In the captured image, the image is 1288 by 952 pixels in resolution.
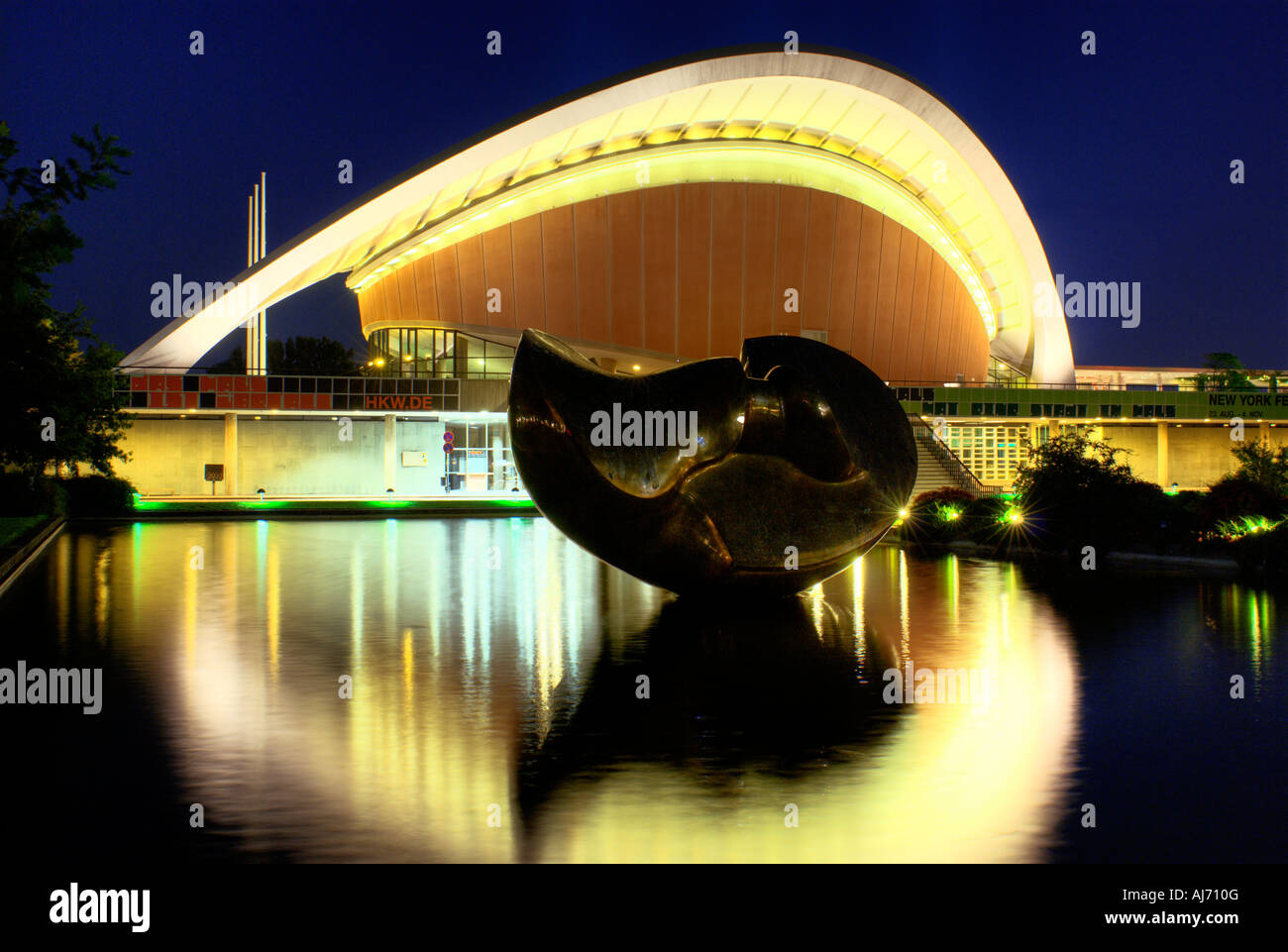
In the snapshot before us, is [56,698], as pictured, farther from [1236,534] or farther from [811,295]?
[811,295]

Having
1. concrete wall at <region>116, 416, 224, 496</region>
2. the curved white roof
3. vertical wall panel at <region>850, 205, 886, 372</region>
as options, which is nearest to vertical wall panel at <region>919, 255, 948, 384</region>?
the curved white roof

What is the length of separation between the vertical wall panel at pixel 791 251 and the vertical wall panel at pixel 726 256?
1772 mm

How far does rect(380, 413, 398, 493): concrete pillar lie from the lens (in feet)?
142

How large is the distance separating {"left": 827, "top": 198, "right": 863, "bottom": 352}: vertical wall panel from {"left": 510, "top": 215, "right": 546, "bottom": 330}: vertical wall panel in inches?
Answer: 512

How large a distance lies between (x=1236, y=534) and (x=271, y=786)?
54.4 feet

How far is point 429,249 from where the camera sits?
46.6m

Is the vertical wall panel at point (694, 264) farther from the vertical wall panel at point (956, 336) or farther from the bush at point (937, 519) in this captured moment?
the bush at point (937, 519)

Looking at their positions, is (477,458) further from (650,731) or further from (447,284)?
(650,731)

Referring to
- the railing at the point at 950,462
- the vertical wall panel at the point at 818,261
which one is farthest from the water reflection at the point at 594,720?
the vertical wall panel at the point at 818,261

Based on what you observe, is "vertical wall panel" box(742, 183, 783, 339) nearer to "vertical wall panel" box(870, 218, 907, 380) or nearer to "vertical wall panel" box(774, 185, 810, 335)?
"vertical wall panel" box(774, 185, 810, 335)

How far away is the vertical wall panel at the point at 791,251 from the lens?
47781 millimetres

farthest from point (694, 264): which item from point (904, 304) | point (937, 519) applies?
point (937, 519)
